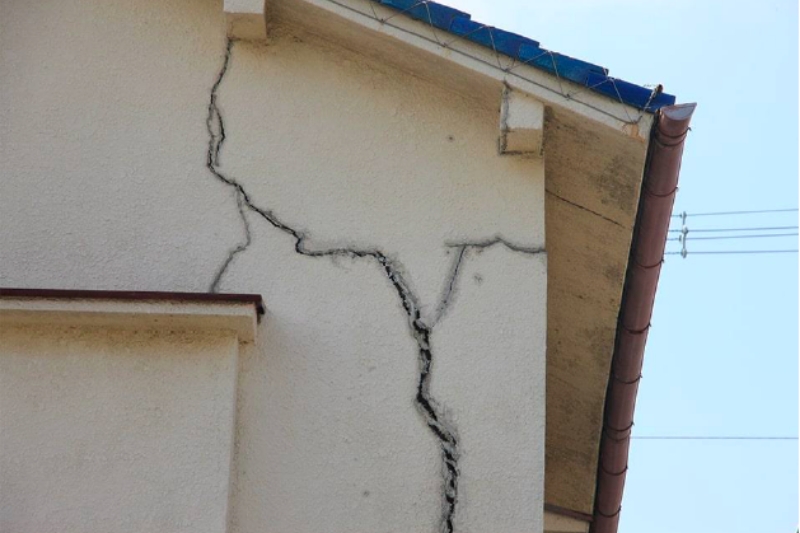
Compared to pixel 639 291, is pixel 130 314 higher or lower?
lower

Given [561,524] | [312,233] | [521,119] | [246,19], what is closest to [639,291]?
[521,119]

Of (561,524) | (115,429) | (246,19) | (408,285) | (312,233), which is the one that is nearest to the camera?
(115,429)

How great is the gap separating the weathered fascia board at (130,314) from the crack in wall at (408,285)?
37 cm

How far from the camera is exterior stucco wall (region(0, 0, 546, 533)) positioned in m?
5.68

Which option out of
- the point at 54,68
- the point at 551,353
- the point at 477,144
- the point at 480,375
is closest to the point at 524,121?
the point at 477,144

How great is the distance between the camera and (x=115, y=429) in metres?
5.52

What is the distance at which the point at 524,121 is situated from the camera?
6.15m

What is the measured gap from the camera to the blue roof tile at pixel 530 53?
6012mm

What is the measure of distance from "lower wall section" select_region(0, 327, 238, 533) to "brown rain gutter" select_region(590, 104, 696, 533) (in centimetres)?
189

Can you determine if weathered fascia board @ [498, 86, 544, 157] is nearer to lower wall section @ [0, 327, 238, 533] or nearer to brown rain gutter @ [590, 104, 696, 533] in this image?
brown rain gutter @ [590, 104, 696, 533]

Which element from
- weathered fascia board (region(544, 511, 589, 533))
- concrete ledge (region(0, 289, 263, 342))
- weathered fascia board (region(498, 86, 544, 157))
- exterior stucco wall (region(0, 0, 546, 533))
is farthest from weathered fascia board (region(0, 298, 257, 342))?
weathered fascia board (region(544, 511, 589, 533))

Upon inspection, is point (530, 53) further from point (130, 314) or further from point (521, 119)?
point (130, 314)

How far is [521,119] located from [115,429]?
2.13 m

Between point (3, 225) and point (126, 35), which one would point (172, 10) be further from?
point (3, 225)
